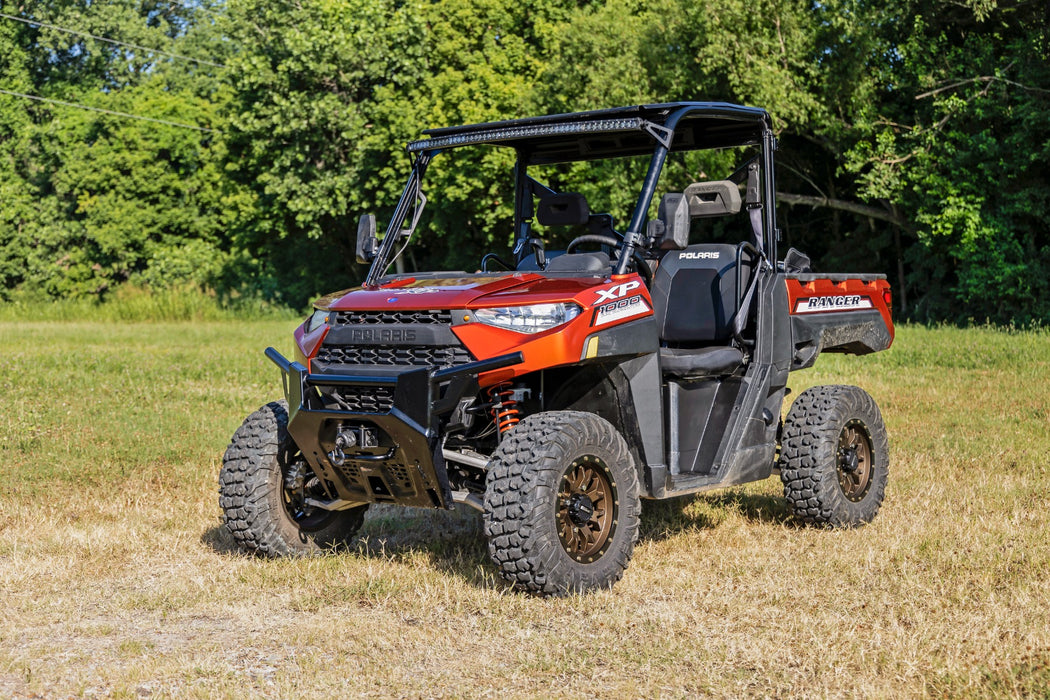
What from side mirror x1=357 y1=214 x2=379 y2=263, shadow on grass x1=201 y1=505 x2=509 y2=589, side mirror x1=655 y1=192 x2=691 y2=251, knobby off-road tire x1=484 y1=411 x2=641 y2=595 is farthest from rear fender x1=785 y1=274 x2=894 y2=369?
side mirror x1=357 y1=214 x2=379 y2=263

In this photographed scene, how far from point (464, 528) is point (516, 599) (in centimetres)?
216

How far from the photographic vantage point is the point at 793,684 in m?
5.15

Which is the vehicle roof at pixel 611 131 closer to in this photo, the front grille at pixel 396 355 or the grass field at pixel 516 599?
the front grille at pixel 396 355

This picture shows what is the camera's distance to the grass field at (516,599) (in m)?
5.28

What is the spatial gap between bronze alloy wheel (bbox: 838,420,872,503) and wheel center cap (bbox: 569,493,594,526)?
236cm

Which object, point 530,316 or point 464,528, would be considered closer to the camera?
point 530,316

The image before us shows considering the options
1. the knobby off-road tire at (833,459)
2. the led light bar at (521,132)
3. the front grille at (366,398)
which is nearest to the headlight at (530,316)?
the front grille at (366,398)

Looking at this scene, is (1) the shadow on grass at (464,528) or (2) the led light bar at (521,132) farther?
(1) the shadow on grass at (464,528)

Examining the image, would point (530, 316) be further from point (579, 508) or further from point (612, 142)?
point (612, 142)

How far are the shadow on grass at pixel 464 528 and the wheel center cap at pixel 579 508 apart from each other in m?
0.59

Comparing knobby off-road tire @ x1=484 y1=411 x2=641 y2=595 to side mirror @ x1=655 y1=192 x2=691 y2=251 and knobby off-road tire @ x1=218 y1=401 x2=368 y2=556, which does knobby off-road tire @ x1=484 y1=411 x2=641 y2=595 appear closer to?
side mirror @ x1=655 y1=192 x2=691 y2=251

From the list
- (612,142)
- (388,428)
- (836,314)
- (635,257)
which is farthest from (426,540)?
(836,314)

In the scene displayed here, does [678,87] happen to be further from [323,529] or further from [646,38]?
[323,529]

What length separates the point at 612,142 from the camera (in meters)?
7.95
